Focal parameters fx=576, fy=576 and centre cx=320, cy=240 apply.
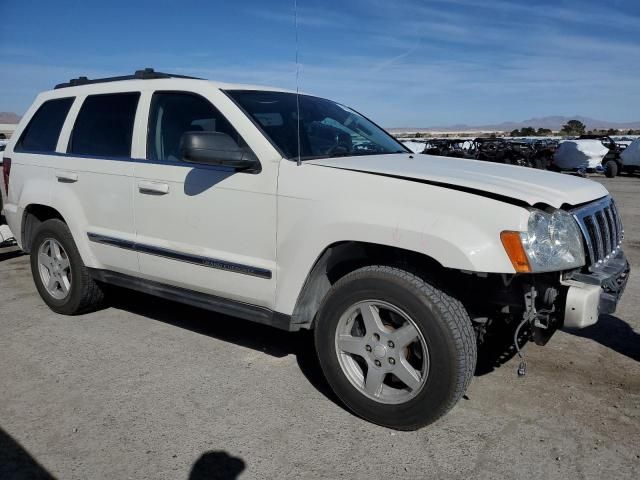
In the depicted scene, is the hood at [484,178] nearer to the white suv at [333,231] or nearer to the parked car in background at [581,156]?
the white suv at [333,231]

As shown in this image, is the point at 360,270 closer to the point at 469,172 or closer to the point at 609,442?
the point at 469,172

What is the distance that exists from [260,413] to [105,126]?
256cm

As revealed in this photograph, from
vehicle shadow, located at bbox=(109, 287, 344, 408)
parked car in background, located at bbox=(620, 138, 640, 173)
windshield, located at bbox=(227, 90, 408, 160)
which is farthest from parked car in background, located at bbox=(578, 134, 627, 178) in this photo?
vehicle shadow, located at bbox=(109, 287, 344, 408)

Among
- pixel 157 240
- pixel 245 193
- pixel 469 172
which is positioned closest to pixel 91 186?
pixel 157 240

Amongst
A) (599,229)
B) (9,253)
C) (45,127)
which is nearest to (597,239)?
(599,229)

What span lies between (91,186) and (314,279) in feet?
6.96

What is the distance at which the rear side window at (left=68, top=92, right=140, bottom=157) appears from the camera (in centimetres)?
428

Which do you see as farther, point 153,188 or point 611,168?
point 611,168

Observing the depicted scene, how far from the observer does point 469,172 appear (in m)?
3.33

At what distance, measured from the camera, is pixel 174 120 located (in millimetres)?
4066

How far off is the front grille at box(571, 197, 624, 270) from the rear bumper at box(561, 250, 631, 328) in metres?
0.11

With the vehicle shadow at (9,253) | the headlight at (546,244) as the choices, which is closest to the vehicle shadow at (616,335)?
the headlight at (546,244)

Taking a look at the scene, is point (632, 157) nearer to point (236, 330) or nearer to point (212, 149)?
point (236, 330)

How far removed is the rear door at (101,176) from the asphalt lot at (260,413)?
0.74 meters
